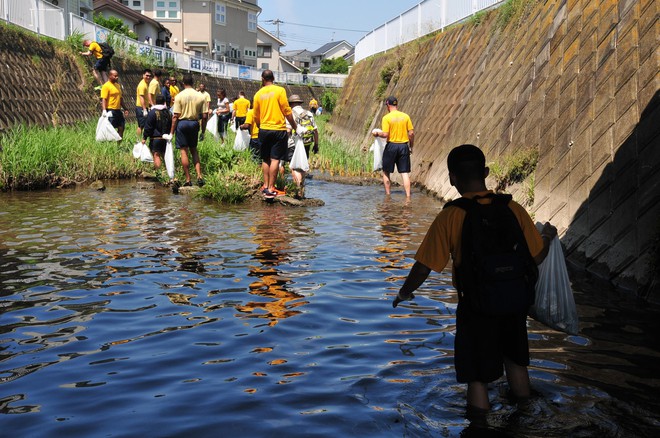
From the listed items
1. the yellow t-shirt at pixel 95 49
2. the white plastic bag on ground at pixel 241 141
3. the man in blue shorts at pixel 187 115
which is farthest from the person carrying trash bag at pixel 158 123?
the yellow t-shirt at pixel 95 49

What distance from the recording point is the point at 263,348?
5605 millimetres

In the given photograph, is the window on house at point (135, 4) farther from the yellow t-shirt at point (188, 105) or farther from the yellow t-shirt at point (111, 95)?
the yellow t-shirt at point (188, 105)

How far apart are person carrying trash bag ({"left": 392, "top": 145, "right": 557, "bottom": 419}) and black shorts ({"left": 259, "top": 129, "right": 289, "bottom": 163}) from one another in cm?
895

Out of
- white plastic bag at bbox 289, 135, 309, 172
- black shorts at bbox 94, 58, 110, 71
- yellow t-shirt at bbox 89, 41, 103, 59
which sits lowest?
white plastic bag at bbox 289, 135, 309, 172

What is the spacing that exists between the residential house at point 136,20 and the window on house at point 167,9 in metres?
2.87

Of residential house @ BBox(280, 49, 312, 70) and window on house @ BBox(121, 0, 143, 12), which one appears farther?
residential house @ BBox(280, 49, 312, 70)

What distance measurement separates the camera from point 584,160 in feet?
30.8

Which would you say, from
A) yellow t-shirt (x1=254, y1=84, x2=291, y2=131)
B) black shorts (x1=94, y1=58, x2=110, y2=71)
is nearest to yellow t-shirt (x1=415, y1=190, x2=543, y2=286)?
yellow t-shirt (x1=254, y1=84, x2=291, y2=131)

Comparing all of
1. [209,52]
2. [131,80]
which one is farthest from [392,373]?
[209,52]

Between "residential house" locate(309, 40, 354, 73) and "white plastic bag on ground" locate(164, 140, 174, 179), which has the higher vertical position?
"residential house" locate(309, 40, 354, 73)

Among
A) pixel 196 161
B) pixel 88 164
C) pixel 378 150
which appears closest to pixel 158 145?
pixel 196 161

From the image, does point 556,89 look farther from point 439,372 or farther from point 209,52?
point 209,52

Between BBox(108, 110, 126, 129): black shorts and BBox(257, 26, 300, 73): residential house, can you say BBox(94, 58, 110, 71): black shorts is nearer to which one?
BBox(108, 110, 126, 129): black shorts

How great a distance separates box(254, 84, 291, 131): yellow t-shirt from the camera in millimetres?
13031
